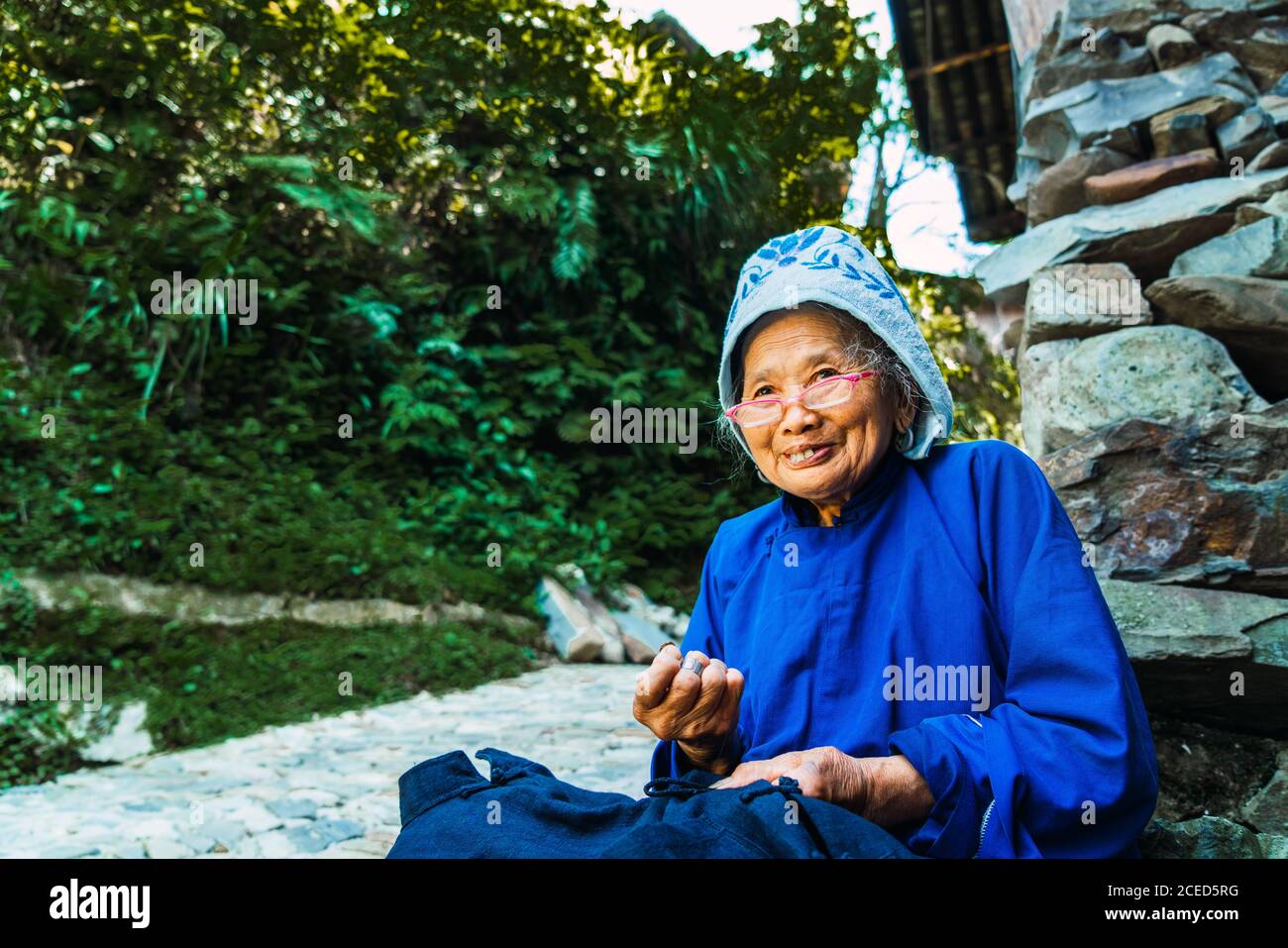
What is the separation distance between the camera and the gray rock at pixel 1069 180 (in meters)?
3.11

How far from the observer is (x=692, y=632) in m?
1.94

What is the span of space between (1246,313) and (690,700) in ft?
7.02

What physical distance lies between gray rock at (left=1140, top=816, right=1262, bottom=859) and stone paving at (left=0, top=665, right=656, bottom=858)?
200cm

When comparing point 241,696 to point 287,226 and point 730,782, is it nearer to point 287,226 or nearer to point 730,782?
point 730,782

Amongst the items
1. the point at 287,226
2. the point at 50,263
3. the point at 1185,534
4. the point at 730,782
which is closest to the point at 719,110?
the point at 287,226

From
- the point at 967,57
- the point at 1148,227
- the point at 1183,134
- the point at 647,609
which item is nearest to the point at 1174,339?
the point at 1148,227

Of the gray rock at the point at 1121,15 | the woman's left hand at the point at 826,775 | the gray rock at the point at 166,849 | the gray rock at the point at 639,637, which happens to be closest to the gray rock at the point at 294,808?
the gray rock at the point at 166,849

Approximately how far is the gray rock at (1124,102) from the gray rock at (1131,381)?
0.90 metres

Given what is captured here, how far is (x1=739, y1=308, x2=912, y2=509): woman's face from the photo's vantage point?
163cm

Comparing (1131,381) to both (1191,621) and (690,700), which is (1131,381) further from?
(690,700)

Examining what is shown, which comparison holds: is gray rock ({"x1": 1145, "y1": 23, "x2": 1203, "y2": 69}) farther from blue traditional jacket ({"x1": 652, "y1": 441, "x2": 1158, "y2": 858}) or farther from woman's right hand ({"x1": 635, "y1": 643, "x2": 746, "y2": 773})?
woman's right hand ({"x1": 635, "y1": 643, "x2": 746, "y2": 773})

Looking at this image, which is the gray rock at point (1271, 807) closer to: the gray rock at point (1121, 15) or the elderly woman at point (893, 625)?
the elderly woman at point (893, 625)
